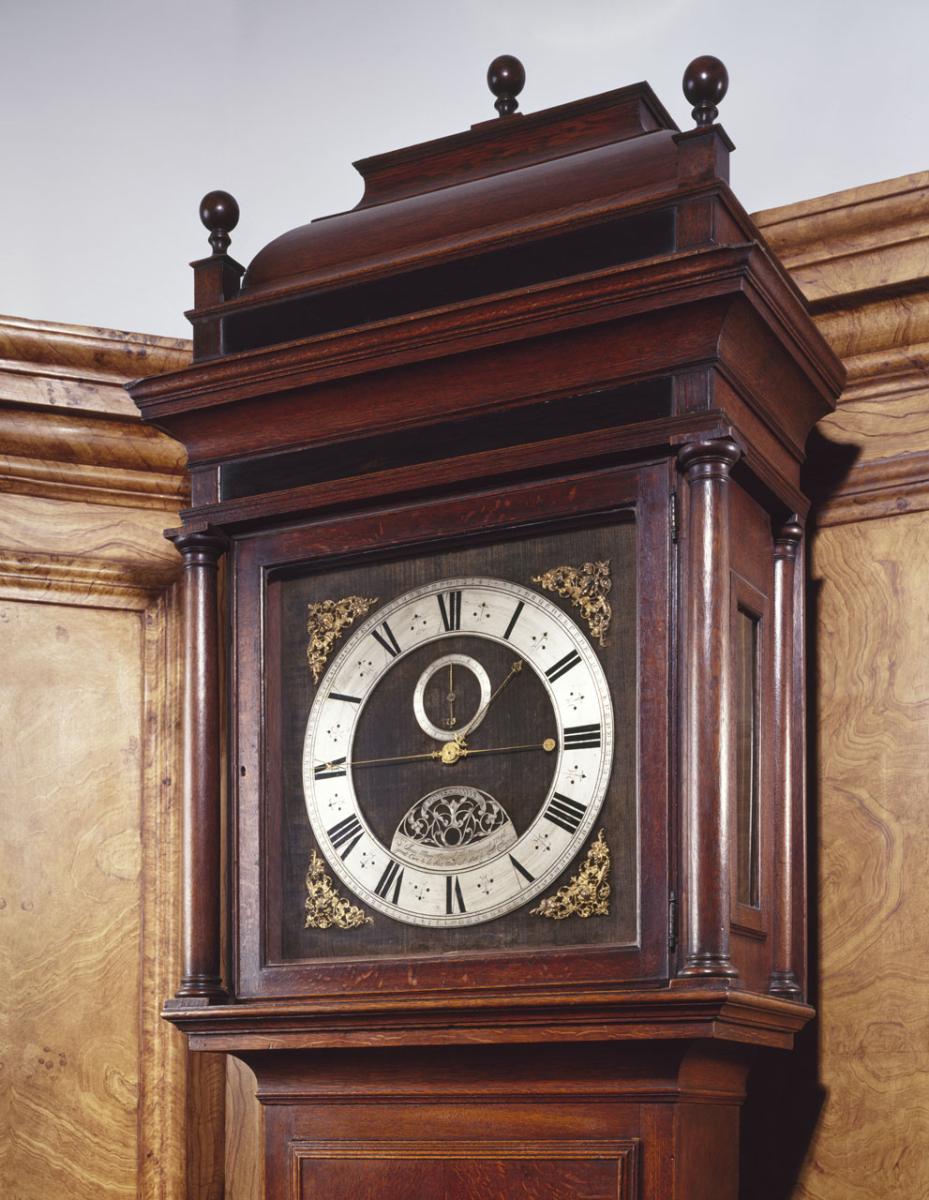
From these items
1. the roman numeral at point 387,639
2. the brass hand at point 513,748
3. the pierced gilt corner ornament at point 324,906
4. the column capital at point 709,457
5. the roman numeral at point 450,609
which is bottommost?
the pierced gilt corner ornament at point 324,906

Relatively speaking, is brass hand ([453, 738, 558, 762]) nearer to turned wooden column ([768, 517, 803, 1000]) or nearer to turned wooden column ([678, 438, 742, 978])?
turned wooden column ([678, 438, 742, 978])

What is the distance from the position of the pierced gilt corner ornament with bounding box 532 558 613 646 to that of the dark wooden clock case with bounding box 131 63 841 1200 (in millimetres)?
40

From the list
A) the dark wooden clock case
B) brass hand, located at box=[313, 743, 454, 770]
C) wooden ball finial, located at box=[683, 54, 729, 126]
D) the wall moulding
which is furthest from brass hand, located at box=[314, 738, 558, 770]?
wooden ball finial, located at box=[683, 54, 729, 126]

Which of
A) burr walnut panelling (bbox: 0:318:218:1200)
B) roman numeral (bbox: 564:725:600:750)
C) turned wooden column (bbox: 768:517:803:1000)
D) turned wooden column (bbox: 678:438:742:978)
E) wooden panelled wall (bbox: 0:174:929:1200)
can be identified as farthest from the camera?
burr walnut panelling (bbox: 0:318:218:1200)

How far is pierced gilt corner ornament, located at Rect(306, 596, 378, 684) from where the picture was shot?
2.00 meters

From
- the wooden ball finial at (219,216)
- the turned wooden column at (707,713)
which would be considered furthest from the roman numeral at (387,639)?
the wooden ball finial at (219,216)

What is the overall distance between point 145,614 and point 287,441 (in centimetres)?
55

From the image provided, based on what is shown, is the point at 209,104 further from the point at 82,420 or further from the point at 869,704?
the point at 869,704

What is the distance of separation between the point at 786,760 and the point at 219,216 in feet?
2.86

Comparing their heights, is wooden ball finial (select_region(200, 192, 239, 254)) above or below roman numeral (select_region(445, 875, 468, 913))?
above

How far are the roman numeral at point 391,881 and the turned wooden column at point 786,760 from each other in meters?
0.39

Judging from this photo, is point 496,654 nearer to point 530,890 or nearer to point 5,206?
point 530,890

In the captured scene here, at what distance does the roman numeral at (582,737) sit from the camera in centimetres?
183

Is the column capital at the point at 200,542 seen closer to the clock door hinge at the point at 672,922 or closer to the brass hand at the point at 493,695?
the brass hand at the point at 493,695
